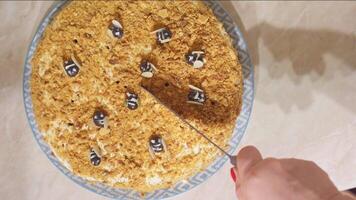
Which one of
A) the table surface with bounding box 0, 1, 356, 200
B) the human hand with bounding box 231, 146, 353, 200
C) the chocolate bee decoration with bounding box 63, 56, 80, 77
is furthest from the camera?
the table surface with bounding box 0, 1, 356, 200

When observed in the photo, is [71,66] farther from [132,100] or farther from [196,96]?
[196,96]

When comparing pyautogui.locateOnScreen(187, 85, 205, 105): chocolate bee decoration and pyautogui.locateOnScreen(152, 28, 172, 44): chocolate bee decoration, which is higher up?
pyautogui.locateOnScreen(152, 28, 172, 44): chocolate bee decoration

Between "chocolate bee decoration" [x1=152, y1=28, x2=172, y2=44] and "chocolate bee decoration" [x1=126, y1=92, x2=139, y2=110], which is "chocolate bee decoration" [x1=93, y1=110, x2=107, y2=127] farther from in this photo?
"chocolate bee decoration" [x1=152, y1=28, x2=172, y2=44]

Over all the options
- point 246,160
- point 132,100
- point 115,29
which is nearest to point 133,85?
point 132,100

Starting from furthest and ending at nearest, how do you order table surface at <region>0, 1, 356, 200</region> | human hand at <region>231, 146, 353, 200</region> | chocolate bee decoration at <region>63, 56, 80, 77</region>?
table surface at <region>0, 1, 356, 200</region> < chocolate bee decoration at <region>63, 56, 80, 77</region> < human hand at <region>231, 146, 353, 200</region>

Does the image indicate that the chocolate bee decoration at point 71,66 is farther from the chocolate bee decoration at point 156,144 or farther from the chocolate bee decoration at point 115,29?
the chocolate bee decoration at point 156,144

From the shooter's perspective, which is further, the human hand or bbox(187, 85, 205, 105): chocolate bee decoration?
bbox(187, 85, 205, 105): chocolate bee decoration

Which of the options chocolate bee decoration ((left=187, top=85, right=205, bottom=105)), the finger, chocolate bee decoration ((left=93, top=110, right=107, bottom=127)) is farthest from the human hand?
chocolate bee decoration ((left=93, top=110, right=107, bottom=127))

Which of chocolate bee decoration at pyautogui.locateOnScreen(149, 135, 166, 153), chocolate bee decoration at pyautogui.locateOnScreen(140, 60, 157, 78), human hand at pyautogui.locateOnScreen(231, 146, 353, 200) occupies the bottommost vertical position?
chocolate bee decoration at pyautogui.locateOnScreen(149, 135, 166, 153)
